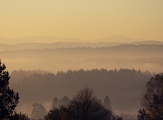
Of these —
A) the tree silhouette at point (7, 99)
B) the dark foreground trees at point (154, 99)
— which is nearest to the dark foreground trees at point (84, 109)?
the tree silhouette at point (7, 99)

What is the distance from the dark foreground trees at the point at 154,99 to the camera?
2864 inches

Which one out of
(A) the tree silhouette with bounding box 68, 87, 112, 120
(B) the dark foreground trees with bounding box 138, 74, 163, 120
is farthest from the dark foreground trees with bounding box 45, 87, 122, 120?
(B) the dark foreground trees with bounding box 138, 74, 163, 120

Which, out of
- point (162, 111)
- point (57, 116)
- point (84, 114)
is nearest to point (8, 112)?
point (84, 114)

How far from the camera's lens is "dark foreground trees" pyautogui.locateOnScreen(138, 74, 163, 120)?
72.8m

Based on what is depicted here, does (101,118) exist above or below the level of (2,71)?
below

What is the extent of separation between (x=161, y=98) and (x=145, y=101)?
4381 millimetres

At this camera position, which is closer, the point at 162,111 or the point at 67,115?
the point at 67,115

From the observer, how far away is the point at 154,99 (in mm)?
76188

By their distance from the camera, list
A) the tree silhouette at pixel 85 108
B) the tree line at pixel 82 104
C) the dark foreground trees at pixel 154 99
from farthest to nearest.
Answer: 1. the dark foreground trees at pixel 154 99
2. the tree silhouette at pixel 85 108
3. the tree line at pixel 82 104

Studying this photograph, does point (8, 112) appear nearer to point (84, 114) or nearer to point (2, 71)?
point (2, 71)

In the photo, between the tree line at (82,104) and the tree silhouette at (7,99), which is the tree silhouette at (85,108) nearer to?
the tree line at (82,104)

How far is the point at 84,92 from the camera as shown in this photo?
194 feet

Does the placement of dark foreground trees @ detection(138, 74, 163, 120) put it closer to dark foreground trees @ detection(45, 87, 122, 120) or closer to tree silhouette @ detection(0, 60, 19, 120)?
dark foreground trees @ detection(45, 87, 122, 120)

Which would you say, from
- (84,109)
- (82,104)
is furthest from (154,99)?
(84,109)
